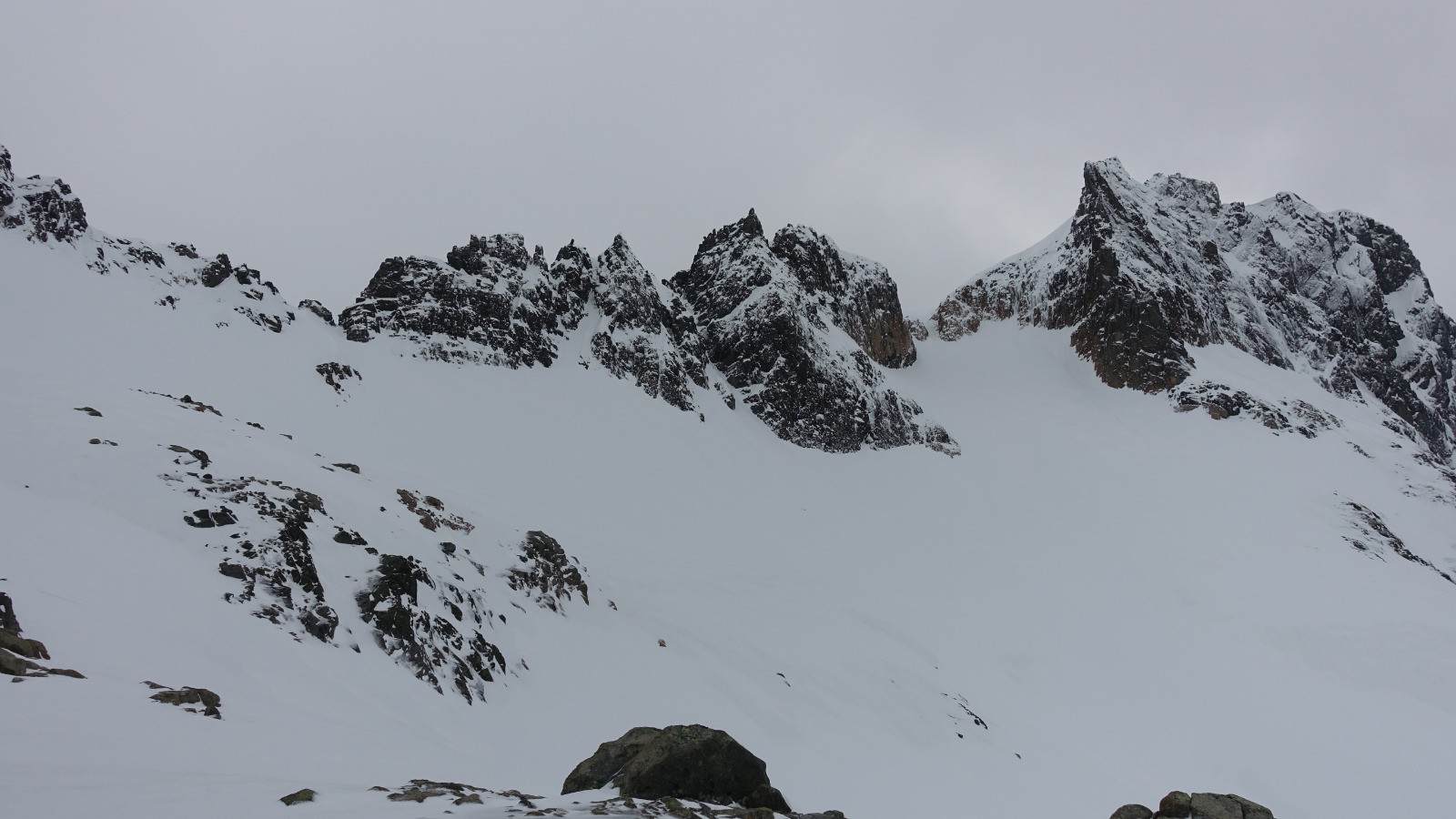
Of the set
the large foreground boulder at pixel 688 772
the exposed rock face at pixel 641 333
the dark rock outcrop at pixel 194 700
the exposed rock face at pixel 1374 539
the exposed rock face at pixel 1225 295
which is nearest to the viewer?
the dark rock outcrop at pixel 194 700

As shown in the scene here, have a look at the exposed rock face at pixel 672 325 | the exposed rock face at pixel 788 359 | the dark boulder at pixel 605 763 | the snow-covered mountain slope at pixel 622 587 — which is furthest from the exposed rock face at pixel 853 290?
the dark boulder at pixel 605 763

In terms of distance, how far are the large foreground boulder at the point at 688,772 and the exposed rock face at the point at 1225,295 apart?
74.6 meters

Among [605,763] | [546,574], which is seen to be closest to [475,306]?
[546,574]

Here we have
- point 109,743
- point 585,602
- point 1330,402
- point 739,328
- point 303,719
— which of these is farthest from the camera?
point 1330,402

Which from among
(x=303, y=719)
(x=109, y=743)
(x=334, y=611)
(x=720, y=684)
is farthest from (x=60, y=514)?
(x=720, y=684)

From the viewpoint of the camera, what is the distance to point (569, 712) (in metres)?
14.7

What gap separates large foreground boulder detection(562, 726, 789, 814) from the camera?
8055 millimetres

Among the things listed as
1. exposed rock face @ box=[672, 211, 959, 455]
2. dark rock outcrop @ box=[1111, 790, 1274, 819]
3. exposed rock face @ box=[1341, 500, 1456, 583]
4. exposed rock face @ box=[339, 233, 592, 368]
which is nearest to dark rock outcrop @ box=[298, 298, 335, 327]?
exposed rock face @ box=[339, 233, 592, 368]

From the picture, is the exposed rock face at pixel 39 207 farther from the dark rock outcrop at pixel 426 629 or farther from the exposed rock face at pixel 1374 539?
the exposed rock face at pixel 1374 539

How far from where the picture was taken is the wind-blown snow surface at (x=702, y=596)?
9.22 metres

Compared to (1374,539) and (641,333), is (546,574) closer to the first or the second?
(641,333)

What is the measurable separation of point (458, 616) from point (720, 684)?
7.22 m

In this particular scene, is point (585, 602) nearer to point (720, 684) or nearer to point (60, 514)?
point (720, 684)

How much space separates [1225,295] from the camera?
85625mm
